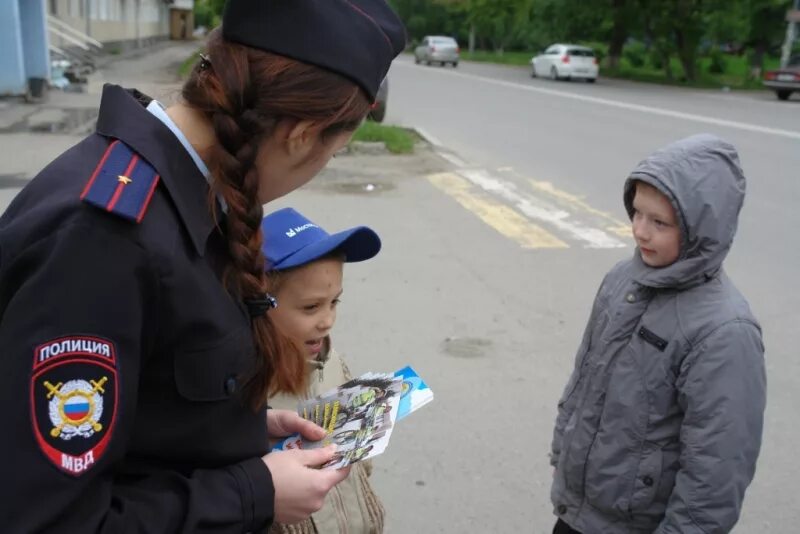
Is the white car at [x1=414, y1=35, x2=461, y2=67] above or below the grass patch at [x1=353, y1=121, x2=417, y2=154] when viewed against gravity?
below

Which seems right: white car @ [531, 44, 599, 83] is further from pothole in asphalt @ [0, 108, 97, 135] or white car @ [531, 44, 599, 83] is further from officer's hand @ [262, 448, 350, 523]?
officer's hand @ [262, 448, 350, 523]

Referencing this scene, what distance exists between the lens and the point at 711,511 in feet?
6.54

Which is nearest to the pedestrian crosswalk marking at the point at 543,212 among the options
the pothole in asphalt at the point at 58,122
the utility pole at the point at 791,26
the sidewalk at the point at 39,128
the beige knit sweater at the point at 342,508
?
the sidewalk at the point at 39,128

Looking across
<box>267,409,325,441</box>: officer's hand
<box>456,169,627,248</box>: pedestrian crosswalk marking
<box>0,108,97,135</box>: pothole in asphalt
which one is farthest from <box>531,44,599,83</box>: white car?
<box>267,409,325,441</box>: officer's hand

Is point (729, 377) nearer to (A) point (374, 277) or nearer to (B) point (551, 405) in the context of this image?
(B) point (551, 405)

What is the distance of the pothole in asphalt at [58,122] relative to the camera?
12.1 m

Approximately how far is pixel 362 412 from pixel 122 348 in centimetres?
67

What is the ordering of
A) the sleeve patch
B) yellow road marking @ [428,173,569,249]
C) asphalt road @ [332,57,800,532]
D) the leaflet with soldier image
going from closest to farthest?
the sleeve patch < the leaflet with soldier image < asphalt road @ [332,57,800,532] < yellow road marking @ [428,173,569,249]

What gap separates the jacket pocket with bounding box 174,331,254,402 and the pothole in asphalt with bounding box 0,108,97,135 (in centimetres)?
1125

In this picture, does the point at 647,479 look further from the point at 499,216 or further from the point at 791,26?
the point at 791,26

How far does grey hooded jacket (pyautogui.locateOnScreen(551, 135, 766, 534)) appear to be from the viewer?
1996mm

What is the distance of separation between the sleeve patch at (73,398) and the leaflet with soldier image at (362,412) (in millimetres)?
471

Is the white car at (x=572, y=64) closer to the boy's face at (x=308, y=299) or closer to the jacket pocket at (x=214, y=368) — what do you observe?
the boy's face at (x=308, y=299)

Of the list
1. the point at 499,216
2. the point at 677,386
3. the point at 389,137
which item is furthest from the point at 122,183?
the point at 389,137
